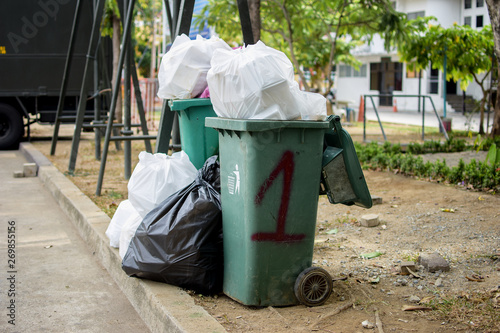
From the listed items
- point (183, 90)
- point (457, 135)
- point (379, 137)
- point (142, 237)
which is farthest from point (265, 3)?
point (142, 237)

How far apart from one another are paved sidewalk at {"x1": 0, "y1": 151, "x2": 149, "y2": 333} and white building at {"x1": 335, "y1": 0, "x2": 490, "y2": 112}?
83.2 ft

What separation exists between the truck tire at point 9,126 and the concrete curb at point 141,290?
689 cm

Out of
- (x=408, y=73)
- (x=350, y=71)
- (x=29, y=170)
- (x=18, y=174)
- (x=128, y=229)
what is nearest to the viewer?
(x=128, y=229)

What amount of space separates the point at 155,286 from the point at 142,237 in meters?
0.33

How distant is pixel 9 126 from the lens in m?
13.6

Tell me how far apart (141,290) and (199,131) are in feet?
4.49

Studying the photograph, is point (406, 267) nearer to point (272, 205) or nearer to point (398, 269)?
point (398, 269)

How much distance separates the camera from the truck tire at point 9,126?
1355 centimetres

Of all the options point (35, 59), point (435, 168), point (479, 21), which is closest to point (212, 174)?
point (435, 168)

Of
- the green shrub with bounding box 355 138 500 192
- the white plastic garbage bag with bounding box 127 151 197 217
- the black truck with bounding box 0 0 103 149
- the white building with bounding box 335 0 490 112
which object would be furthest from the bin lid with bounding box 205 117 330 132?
the white building with bounding box 335 0 490 112

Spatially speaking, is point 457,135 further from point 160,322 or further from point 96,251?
point 160,322

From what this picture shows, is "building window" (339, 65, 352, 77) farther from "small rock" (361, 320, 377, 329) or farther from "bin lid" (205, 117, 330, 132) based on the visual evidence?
"small rock" (361, 320, 377, 329)

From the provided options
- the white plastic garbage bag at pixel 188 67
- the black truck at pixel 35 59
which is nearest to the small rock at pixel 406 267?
the white plastic garbage bag at pixel 188 67

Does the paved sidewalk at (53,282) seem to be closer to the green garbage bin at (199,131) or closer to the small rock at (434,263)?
the green garbage bin at (199,131)
